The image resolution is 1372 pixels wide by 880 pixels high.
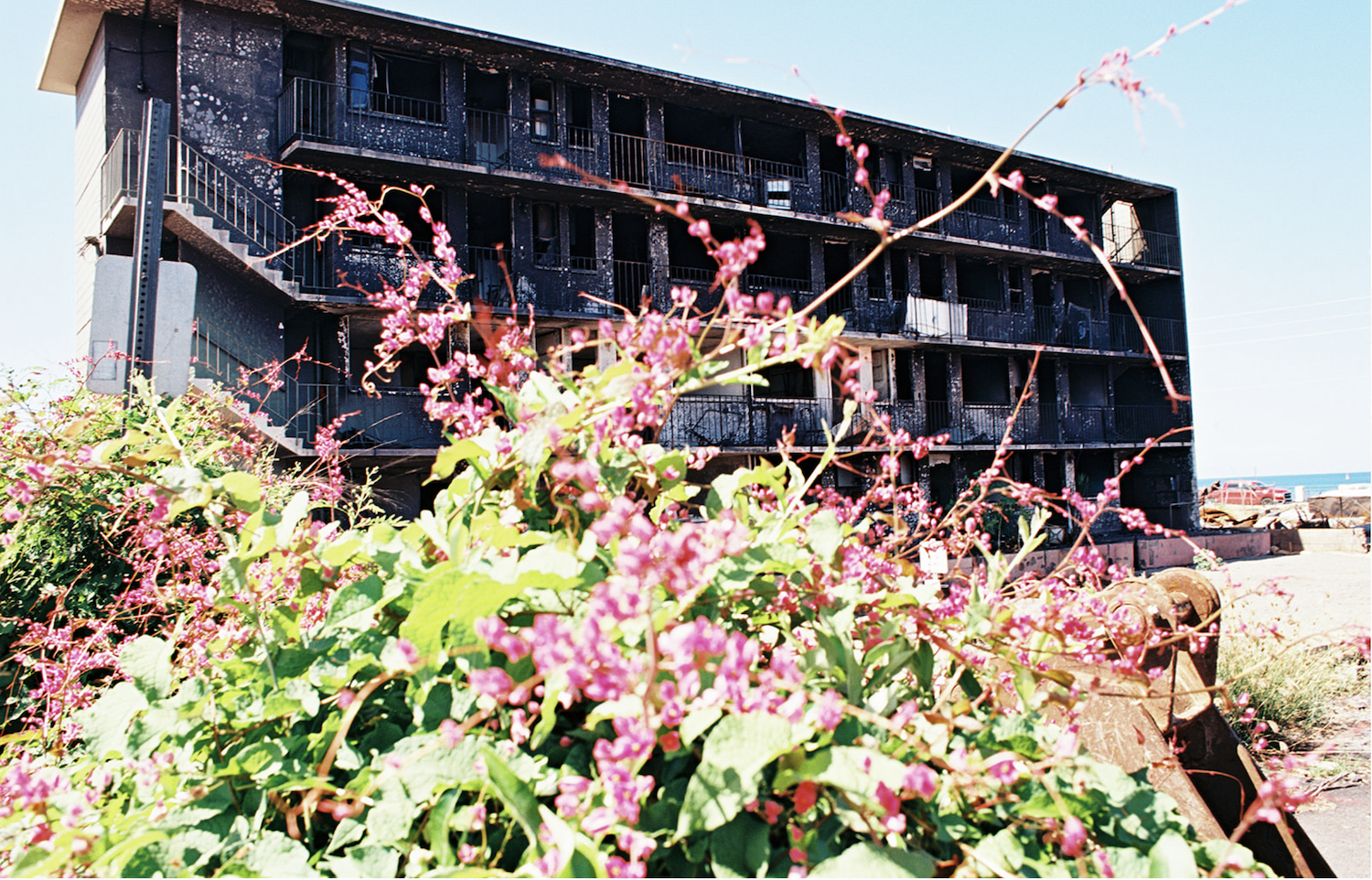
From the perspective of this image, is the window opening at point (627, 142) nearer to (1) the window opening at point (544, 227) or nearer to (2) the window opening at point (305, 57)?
(1) the window opening at point (544, 227)

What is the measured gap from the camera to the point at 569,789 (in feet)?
2.80

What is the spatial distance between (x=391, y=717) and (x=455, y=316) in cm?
76

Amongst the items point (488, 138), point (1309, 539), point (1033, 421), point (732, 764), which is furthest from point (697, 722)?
point (1309, 539)

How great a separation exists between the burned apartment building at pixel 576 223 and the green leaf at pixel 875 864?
9.34m

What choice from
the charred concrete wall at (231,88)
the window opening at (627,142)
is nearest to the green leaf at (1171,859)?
the charred concrete wall at (231,88)

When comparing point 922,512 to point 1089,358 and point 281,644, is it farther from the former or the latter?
point 1089,358

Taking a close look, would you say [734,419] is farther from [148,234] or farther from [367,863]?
[367,863]

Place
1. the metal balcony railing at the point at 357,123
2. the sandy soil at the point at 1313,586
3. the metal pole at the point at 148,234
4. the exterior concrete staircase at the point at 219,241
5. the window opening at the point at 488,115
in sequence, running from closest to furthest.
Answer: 1. the metal pole at the point at 148,234
2. the sandy soil at the point at 1313,586
3. the exterior concrete staircase at the point at 219,241
4. the metal balcony railing at the point at 357,123
5. the window opening at the point at 488,115

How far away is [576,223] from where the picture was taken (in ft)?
67.8

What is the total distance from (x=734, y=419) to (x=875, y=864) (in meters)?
20.4

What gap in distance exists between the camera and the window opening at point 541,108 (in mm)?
19484

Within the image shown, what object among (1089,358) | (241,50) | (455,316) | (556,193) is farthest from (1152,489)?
(455,316)

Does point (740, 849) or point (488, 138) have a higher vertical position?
point (488, 138)

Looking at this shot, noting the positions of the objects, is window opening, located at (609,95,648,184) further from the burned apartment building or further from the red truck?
the red truck
